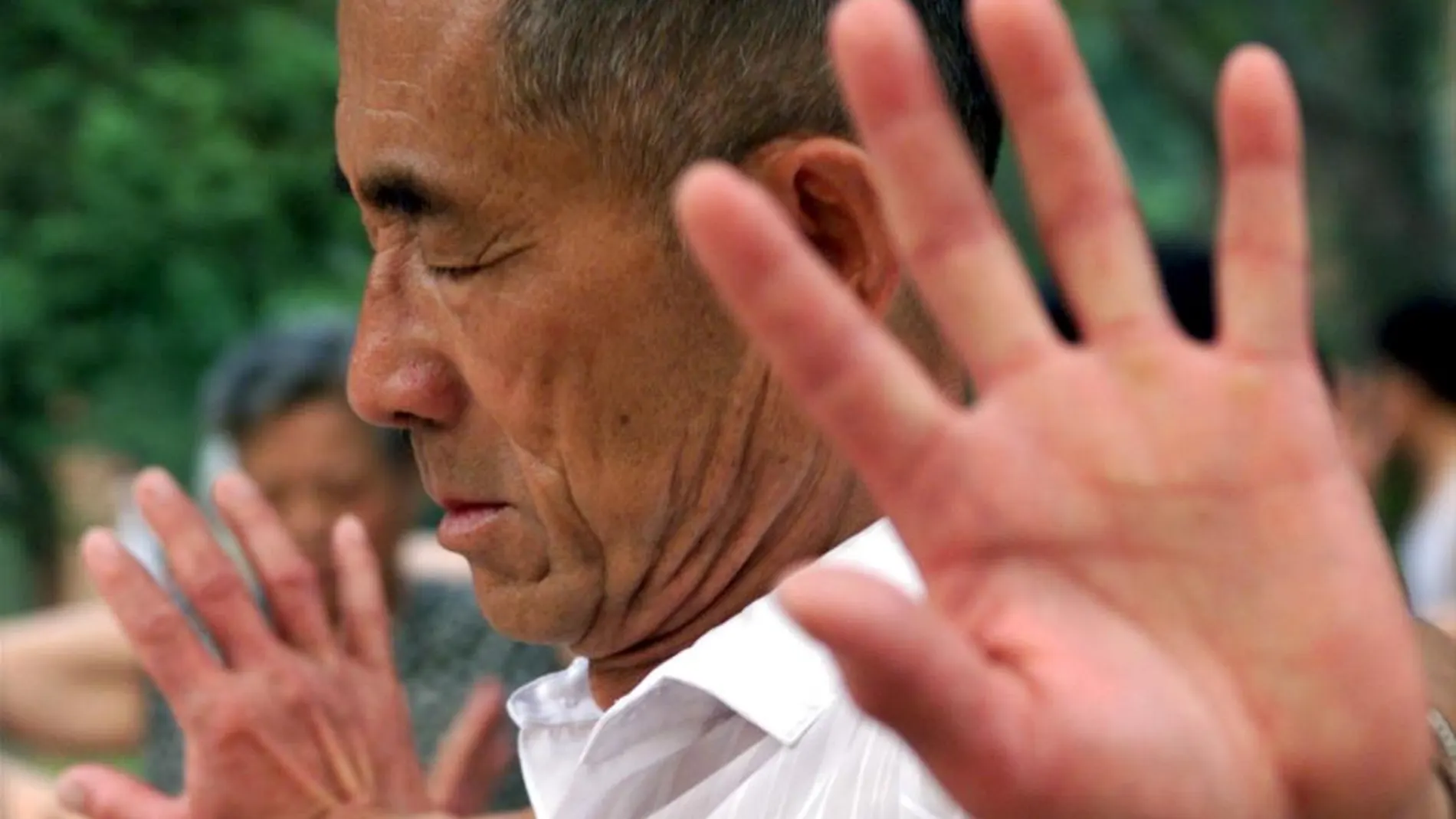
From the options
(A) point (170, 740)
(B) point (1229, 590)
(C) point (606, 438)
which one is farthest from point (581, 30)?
(A) point (170, 740)

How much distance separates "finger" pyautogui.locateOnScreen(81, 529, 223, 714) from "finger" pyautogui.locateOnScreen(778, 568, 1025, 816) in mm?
968

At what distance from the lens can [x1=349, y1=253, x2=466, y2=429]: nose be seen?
1428 mm

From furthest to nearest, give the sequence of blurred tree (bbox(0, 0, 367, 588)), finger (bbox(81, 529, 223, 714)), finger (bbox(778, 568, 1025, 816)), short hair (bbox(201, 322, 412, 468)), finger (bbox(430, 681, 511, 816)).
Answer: blurred tree (bbox(0, 0, 367, 588))
short hair (bbox(201, 322, 412, 468))
finger (bbox(430, 681, 511, 816))
finger (bbox(81, 529, 223, 714))
finger (bbox(778, 568, 1025, 816))

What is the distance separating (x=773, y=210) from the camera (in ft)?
2.94

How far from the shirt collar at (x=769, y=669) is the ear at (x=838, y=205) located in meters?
0.20

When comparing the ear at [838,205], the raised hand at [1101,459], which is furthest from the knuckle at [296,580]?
the raised hand at [1101,459]

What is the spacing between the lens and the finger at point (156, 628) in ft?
5.49

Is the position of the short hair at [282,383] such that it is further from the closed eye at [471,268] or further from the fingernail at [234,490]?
the closed eye at [471,268]

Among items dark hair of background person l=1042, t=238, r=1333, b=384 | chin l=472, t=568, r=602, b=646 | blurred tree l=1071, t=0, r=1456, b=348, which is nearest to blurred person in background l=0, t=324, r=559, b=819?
dark hair of background person l=1042, t=238, r=1333, b=384

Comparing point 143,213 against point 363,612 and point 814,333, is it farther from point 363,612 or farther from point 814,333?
point 814,333

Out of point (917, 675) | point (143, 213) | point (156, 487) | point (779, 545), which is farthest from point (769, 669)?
point (143, 213)

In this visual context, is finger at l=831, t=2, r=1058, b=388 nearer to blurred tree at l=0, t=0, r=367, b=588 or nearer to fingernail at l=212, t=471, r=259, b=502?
fingernail at l=212, t=471, r=259, b=502

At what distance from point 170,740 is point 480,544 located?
1958 mm

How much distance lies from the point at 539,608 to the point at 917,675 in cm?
63
